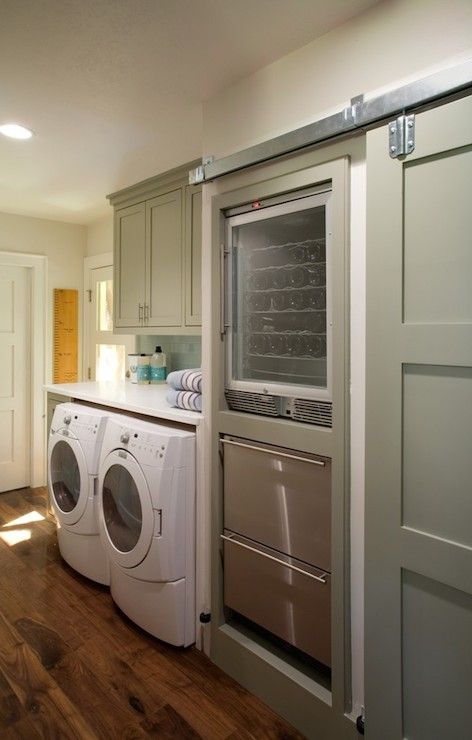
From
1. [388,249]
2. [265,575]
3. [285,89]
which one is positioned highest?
[285,89]

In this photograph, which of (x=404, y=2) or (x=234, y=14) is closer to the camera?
(x=404, y=2)

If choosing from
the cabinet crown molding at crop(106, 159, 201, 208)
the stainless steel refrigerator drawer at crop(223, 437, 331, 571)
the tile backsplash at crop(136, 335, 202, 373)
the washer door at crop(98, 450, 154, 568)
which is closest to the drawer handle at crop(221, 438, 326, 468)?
the stainless steel refrigerator drawer at crop(223, 437, 331, 571)

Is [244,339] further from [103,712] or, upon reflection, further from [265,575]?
[103,712]

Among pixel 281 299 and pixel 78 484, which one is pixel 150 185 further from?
pixel 78 484

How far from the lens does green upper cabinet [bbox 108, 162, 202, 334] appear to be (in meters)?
2.69

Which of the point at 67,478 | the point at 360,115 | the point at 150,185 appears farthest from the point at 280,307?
the point at 67,478

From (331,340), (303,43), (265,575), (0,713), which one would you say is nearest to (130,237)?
(303,43)

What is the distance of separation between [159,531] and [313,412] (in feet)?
3.01

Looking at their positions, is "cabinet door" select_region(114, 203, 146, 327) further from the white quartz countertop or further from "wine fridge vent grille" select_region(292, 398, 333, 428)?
"wine fridge vent grille" select_region(292, 398, 333, 428)

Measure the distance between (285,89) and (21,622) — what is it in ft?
8.51

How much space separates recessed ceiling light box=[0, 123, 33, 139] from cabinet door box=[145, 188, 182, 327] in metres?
0.78

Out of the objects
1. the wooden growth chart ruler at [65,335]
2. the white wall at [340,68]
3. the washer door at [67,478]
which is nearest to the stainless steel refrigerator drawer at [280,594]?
the washer door at [67,478]

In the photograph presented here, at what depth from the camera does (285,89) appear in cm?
171

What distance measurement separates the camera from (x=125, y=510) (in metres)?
2.33
